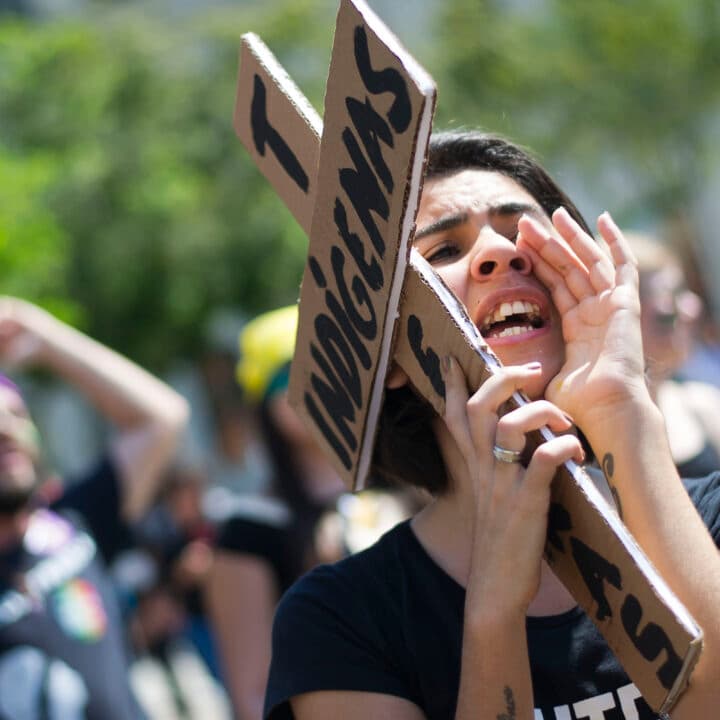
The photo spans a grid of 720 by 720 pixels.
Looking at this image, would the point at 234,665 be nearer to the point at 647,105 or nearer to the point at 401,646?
the point at 401,646

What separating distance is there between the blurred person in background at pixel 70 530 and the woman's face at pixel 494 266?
1.77 metres

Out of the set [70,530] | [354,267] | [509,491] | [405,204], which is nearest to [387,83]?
[405,204]

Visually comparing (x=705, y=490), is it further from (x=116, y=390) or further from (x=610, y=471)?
(x=116, y=390)

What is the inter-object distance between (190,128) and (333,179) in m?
15.5

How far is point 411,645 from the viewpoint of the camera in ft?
6.11

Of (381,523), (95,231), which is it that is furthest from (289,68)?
(381,523)

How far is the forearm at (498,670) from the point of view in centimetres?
167

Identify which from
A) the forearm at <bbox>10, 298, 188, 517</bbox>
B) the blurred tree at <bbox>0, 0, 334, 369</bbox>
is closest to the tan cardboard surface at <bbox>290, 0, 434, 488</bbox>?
the forearm at <bbox>10, 298, 188, 517</bbox>

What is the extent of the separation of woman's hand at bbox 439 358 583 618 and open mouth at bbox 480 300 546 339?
0.20 metres

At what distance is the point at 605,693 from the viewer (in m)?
1.80

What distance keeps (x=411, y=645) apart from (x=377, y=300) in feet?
1.49

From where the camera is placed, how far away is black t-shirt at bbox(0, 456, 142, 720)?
3.30 m

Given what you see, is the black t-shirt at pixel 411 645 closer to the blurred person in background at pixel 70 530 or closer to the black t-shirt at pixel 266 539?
the blurred person in background at pixel 70 530

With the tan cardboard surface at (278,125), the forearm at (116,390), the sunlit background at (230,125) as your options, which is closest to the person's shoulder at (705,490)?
the tan cardboard surface at (278,125)
